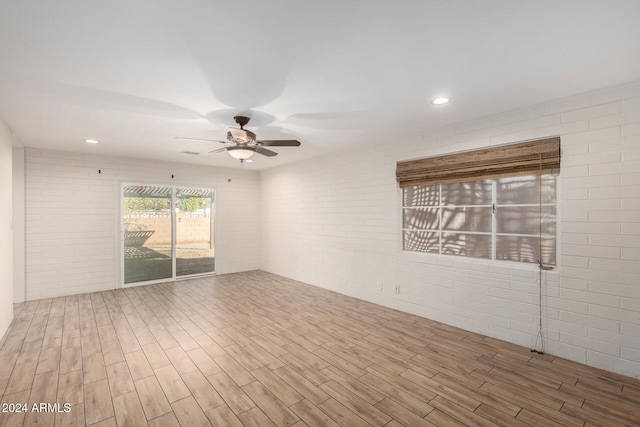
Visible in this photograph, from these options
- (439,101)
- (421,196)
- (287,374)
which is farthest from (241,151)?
(421,196)

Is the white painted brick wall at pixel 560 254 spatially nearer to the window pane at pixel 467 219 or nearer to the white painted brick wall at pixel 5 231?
the window pane at pixel 467 219

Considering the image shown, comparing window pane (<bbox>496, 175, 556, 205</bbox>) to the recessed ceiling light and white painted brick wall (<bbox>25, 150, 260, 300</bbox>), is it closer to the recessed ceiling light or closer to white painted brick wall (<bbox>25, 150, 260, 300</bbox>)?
the recessed ceiling light

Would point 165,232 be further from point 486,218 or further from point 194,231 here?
point 486,218

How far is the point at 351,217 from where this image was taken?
197 inches

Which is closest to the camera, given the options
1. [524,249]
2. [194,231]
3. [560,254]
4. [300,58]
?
[300,58]

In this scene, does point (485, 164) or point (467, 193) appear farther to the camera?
point (467, 193)

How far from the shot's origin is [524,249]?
10.4 ft

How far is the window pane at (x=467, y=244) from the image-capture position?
11.4 ft

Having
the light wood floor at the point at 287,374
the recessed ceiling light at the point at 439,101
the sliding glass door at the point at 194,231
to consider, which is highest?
the recessed ceiling light at the point at 439,101

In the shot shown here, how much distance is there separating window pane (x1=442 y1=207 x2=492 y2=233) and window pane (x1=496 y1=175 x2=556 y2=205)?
227 mm

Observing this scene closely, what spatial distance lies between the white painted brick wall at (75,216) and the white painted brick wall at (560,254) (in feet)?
13.8

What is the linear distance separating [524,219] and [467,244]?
0.69 metres

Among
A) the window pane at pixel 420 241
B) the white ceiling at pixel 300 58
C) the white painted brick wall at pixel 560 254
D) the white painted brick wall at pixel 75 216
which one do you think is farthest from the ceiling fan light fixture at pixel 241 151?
the white painted brick wall at pixel 75 216

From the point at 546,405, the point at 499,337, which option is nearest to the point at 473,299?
the point at 499,337
